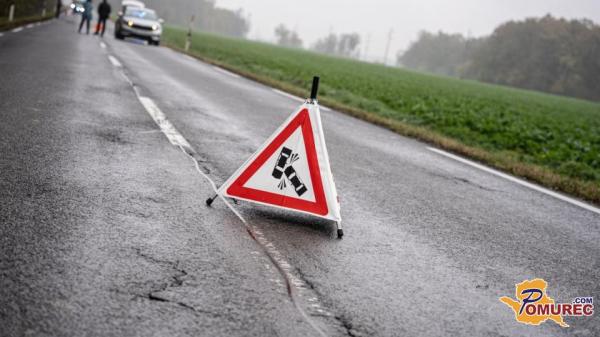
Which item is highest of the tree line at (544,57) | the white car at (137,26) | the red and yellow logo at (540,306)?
the tree line at (544,57)

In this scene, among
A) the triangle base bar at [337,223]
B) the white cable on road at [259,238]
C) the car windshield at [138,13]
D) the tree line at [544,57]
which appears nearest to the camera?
the white cable on road at [259,238]

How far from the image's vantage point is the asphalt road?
8.29 ft

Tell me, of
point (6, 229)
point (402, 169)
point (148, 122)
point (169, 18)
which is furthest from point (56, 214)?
point (169, 18)

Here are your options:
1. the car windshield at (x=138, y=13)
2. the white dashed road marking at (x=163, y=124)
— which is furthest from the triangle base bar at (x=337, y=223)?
the car windshield at (x=138, y=13)

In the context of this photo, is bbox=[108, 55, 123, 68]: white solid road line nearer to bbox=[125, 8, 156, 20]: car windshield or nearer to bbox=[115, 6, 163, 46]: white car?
→ bbox=[115, 6, 163, 46]: white car

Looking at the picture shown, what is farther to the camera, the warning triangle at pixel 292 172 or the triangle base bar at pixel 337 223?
the warning triangle at pixel 292 172

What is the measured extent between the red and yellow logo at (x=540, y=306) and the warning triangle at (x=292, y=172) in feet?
4.43

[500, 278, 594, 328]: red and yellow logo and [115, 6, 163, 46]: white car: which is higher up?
[115, 6, 163, 46]: white car

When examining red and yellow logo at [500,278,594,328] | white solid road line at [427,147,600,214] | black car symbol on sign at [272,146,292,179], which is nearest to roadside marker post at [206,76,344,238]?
black car symbol on sign at [272,146,292,179]

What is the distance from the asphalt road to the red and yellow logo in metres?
0.07

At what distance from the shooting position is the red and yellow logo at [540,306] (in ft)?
10.0

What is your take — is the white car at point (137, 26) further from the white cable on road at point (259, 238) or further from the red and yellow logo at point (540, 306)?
the red and yellow logo at point (540, 306)

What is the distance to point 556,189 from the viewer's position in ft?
22.9

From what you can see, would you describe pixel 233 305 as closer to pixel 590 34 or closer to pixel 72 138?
pixel 72 138
